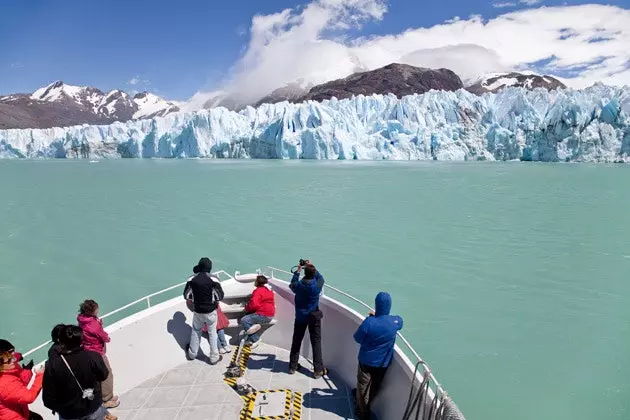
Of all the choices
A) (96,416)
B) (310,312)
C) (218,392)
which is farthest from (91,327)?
(310,312)

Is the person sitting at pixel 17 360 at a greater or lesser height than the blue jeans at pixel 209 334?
greater

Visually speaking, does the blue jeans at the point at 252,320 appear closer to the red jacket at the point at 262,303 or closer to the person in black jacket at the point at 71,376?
the red jacket at the point at 262,303

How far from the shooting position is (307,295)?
165 inches

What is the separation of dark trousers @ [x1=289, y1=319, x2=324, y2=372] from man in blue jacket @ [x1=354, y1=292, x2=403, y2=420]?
2.25ft

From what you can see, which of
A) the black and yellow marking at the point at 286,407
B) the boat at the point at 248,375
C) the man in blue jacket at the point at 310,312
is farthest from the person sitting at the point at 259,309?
the black and yellow marking at the point at 286,407

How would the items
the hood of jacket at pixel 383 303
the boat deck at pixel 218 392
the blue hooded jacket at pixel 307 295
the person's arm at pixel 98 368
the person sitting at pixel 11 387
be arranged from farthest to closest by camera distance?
the blue hooded jacket at pixel 307 295 → the boat deck at pixel 218 392 → the hood of jacket at pixel 383 303 → the person's arm at pixel 98 368 → the person sitting at pixel 11 387

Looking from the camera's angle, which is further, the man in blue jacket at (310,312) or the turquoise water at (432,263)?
the turquoise water at (432,263)

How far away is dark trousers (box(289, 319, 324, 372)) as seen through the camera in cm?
426

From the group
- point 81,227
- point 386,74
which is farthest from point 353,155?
point 386,74

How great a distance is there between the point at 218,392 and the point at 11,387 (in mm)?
1935

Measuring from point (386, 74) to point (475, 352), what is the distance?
18397 cm

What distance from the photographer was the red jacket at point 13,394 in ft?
8.36

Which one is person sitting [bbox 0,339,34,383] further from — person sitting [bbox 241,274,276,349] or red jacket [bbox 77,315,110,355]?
person sitting [bbox 241,274,276,349]

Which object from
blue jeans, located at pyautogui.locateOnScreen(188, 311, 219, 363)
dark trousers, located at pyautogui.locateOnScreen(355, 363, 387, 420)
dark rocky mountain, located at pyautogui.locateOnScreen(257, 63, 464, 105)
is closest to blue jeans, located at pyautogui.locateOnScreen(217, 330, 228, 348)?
blue jeans, located at pyautogui.locateOnScreen(188, 311, 219, 363)
